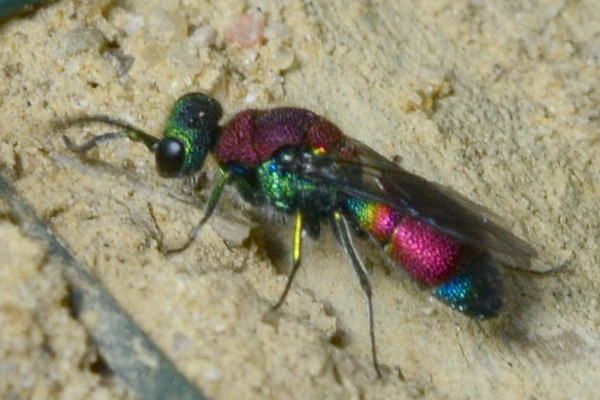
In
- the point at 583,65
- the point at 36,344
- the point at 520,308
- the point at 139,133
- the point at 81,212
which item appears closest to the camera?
the point at 36,344

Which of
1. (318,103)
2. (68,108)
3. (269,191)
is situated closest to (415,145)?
(318,103)

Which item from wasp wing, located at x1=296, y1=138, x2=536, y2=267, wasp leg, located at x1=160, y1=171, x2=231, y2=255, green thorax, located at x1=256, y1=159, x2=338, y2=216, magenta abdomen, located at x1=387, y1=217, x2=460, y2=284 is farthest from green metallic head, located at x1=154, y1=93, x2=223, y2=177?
magenta abdomen, located at x1=387, y1=217, x2=460, y2=284

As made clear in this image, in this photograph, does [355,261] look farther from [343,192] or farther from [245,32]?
[245,32]

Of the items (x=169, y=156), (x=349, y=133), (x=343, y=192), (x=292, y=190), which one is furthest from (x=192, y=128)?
(x=349, y=133)

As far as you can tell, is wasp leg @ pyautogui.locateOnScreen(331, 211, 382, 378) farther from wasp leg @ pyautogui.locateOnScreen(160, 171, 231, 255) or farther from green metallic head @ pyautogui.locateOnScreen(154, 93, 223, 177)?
green metallic head @ pyautogui.locateOnScreen(154, 93, 223, 177)

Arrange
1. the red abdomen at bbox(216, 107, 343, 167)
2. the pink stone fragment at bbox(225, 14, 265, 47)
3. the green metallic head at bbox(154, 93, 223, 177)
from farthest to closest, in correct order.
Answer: the pink stone fragment at bbox(225, 14, 265, 47) → the red abdomen at bbox(216, 107, 343, 167) → the green metallic head at bbox(154, 93, 223, 177)

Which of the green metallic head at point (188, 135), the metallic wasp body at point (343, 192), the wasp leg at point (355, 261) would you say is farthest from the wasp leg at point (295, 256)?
the green metallic head at point (188, 135)

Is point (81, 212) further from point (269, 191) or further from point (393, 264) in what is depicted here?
point (393, 264)
